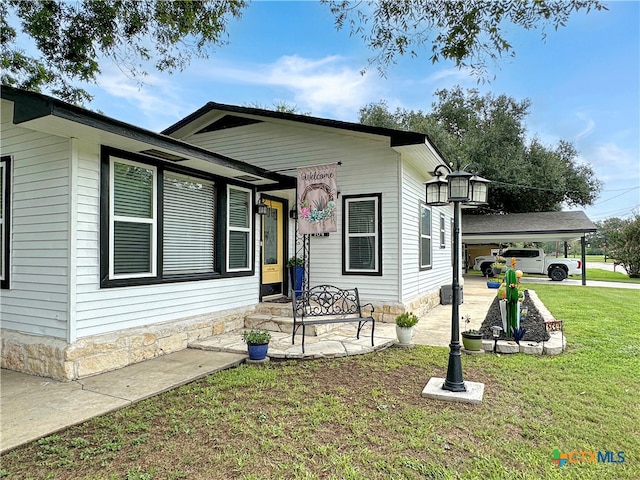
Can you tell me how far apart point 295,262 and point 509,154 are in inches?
743

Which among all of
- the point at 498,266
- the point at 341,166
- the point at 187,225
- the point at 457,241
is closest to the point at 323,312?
the point at 187,225

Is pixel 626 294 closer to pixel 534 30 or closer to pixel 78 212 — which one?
pixel 534 30

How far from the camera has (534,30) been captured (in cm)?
390

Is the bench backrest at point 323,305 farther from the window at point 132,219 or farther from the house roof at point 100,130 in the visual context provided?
the house roof at point 100,130

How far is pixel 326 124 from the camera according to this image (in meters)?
7.21

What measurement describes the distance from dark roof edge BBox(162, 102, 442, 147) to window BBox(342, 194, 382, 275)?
120cm

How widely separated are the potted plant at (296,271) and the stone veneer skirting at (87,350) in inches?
110

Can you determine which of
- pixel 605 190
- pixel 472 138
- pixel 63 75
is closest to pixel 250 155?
pixel 63 75

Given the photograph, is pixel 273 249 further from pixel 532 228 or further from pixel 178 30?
pixel 532 228

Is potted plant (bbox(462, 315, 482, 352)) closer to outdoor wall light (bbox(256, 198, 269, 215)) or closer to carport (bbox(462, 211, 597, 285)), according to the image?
outdoor wall light (bbox(256, 198, 269, 215))

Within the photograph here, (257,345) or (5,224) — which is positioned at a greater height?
(5,224)

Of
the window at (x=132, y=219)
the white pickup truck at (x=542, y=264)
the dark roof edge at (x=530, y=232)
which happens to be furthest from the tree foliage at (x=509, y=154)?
the window at (x=132, y=219)

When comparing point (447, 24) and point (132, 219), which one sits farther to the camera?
point (132, 219)

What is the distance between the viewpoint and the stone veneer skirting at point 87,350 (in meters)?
4.13
